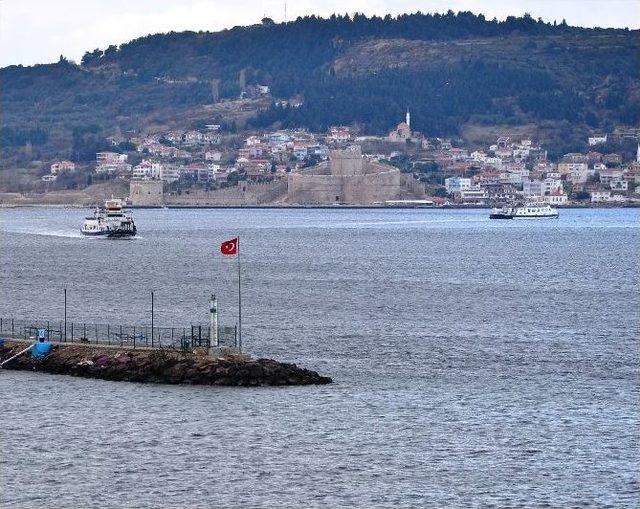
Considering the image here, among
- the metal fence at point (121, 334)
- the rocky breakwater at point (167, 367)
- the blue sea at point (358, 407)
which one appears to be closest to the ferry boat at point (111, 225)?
the blue sea at point (358, 407)

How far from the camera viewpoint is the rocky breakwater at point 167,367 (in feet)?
112

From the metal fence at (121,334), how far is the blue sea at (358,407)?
1921 mm

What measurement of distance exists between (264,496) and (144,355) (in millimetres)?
10208

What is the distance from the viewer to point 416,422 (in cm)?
3105

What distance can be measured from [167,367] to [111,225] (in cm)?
7018

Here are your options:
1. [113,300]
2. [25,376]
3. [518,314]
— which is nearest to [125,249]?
[113,300]

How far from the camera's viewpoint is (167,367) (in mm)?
34688

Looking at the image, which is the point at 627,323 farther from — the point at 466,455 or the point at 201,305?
the point at 466,455

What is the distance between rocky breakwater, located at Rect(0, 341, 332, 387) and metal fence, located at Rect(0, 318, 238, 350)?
81 cm

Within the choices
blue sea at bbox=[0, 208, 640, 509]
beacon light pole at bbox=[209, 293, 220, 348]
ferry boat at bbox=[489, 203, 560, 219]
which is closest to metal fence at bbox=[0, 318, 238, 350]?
beacon light pole at bbox=[209, 293, 220, 348]

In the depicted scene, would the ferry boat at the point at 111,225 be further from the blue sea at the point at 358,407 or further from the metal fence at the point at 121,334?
the metal fence at the point at 121,334

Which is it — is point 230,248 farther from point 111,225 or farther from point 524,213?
point 524,213

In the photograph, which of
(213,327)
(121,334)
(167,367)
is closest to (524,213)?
(121,334)

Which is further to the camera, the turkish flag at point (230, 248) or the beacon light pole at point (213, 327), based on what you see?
the turkish flag at point (230, 248)
